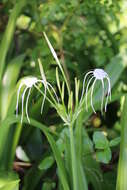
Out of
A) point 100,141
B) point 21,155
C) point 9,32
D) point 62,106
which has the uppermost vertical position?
point 9,32

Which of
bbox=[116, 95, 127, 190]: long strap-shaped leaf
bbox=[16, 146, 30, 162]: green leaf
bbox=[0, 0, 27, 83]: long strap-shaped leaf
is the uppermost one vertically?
bbox=[0, 0, 27, 83]: long strap-shaped leaf

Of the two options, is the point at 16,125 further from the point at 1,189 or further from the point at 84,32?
the point at 84,32

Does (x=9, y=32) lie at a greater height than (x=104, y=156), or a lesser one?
greater

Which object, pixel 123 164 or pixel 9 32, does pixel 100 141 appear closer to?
pixel 123 164

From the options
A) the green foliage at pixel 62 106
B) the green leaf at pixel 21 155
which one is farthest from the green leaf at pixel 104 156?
the green leaf at pixel 21 155

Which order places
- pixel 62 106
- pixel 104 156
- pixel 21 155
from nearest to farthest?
1. pixel 62 106
2. pixel 104 156
3. pixel 21 155

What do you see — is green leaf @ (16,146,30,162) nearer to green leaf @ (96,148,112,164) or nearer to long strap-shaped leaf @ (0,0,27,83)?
long strap-shaped leaf @ (0,0,27,83)

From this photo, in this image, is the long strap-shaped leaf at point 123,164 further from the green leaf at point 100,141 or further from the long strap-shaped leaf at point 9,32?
the long strap-shaped leaf at point 9,32

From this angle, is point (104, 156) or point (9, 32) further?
point (9, 32)

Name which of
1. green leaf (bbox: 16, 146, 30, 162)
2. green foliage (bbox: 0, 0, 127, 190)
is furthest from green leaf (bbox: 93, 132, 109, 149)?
green leaf (bbox: 16, 146, 30, 162)

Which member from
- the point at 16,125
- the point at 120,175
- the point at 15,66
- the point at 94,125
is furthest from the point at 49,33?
the point at 120,175

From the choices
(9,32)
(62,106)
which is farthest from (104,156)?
(9,32)

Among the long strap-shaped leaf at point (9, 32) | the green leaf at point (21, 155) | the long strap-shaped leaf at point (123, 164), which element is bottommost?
the green leaf at point (21, 155)
